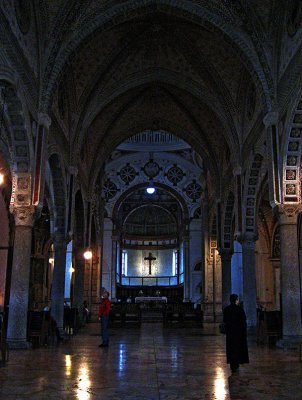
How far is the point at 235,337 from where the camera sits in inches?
359

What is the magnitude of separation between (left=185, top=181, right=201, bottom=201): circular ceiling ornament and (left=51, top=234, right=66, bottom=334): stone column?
21057 mm

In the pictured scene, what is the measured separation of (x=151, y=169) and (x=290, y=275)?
25.0 metres

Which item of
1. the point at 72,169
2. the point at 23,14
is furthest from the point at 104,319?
the point at 23,14

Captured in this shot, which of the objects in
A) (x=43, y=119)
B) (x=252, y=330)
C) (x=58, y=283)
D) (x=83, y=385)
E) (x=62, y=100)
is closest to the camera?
(x=83, y=385)

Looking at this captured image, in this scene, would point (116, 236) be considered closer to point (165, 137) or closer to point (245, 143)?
point (165, 137)

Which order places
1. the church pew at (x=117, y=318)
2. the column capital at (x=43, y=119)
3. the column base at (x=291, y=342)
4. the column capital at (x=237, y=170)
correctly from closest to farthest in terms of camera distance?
the column base at (x=291, y=342) → the column capital at (x=43, y=119) → the column capital at (x=237, y=170) → the church pew at (x=117, y=318)

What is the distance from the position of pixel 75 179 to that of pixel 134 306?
942cm

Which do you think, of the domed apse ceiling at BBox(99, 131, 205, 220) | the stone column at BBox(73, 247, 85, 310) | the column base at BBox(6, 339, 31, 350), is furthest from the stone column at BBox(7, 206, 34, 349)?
the domed apse ceiling at BBox(99, 131, 205, 220)

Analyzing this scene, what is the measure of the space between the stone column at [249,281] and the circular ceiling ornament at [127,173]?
20.2 metres

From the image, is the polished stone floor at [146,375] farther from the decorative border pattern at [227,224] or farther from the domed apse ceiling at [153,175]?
the domed apse ceiling at [153,175]

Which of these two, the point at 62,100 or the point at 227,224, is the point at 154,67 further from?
the point at 227,224

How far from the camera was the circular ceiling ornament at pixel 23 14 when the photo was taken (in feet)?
40.6

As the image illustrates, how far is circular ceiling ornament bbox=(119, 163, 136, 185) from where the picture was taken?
38406mm

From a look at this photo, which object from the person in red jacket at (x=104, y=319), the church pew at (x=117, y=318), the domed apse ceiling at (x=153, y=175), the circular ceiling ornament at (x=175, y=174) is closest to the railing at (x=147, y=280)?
the domed apse ceiling at (x=153, y=175)
